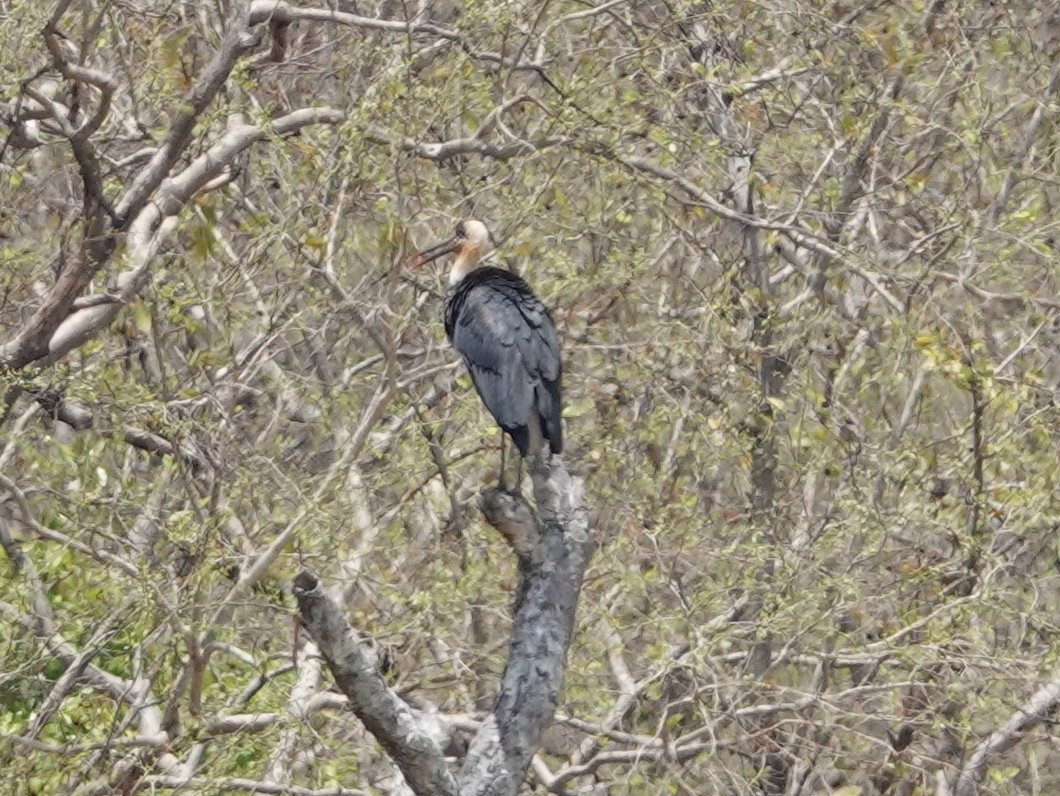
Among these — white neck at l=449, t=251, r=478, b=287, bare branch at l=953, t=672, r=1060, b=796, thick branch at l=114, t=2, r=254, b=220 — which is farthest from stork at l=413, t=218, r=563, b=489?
bare branch at l=953, t=672, r=1060, b=796

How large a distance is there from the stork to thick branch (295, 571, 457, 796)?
152 cm

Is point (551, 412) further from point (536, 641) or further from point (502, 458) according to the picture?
point (536, 641)

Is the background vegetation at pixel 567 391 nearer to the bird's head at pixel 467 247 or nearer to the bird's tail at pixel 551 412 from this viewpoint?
the bird's head at pixel 467 247

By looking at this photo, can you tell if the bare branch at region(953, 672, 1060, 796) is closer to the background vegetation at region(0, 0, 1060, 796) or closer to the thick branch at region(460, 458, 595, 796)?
the background vegetation at region(0, 0, 1060, 796)

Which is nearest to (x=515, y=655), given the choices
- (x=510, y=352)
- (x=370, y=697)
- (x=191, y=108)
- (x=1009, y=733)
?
(x=370, y=697)

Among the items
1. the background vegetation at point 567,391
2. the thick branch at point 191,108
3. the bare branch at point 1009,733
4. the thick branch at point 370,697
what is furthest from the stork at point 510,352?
the bare branch at point 1009,733

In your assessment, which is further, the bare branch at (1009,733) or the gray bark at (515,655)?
the bare branch at (1009,733)

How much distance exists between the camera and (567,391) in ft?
28.7

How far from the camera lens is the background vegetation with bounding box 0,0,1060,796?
6.95m

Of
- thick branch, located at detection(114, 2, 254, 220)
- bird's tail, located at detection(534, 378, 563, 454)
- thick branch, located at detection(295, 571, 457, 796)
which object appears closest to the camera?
thick branch, located at detection(295, 571, 457, 796)

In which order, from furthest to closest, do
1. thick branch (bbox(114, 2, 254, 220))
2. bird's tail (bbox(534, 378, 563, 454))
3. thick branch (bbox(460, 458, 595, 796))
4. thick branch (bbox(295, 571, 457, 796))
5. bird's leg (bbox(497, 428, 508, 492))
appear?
bird's leg (bbox(497, 428, 508, 492)), bird's tail (bbox(534, 378, 563, 454)), thick branch (bbox(114, 2, 254, 220)), thick branch (bbox(460, 458, 595, 796)), thick branch (bbox(295, 571, 457, 796))

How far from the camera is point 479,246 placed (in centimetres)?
845

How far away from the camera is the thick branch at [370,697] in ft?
16.0

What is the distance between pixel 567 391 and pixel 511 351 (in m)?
1.63
